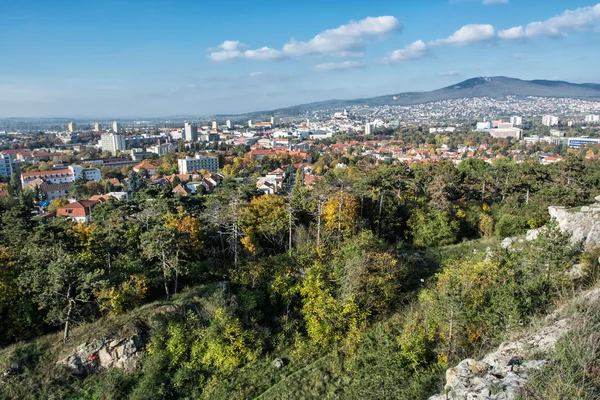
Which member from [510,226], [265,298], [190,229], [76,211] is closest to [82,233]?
[190,229]

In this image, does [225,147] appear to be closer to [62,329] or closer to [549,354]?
[62,329]

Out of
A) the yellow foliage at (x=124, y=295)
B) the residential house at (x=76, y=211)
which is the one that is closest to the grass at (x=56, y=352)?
the yellow foliage at (x=124, y=295)

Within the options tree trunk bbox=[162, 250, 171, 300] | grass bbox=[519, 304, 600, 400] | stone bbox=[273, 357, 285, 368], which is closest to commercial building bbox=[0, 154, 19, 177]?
tree trunk bbox=[162, 250, 171, 300]

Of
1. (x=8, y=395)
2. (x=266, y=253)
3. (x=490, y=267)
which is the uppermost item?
(x=490, y=267)

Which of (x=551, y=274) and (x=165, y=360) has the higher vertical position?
(x=551, y=274)

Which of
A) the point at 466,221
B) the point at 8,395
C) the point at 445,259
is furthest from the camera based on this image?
the point at 466,221

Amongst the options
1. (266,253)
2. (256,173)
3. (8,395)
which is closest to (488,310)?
(266,253)
